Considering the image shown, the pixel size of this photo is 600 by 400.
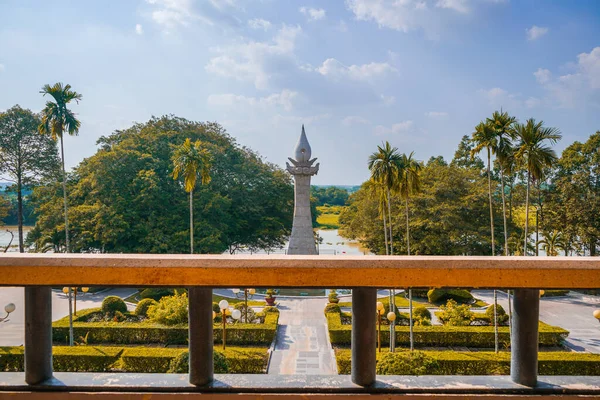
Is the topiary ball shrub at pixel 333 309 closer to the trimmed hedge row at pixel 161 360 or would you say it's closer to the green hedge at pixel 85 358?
the trimmed hedge row at pixel 161 360

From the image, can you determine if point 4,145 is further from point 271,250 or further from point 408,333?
point 408,333

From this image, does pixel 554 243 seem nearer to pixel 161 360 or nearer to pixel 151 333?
pixel 151 333

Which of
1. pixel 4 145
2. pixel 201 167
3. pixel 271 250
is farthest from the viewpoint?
pixel 271 250

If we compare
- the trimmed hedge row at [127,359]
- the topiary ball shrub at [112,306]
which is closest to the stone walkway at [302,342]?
the trimmed hedge row at [127,359]

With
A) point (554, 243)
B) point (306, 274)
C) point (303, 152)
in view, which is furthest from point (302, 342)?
point (554, 243)

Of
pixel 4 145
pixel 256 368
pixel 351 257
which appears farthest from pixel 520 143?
pixel 4 145

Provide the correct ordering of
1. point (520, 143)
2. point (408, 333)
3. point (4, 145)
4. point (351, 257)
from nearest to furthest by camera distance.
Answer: point (351, 257)
point (408, 333)
point (520, 143)
point (4, 145)

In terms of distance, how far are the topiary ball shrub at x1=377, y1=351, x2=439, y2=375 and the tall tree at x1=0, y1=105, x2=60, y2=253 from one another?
3318 centimetres

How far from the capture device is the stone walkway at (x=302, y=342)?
45.8ft

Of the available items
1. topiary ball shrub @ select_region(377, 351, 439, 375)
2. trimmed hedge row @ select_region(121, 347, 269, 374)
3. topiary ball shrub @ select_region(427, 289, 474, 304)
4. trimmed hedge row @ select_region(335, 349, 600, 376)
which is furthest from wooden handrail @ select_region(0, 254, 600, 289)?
topiary ball shrub @ select_region(427, 289, 474, 304)

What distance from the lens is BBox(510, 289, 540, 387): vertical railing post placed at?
2084 mm

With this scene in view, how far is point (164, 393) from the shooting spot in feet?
7.04

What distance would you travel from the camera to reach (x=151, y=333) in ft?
52.9

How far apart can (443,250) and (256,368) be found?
21.5 metres
